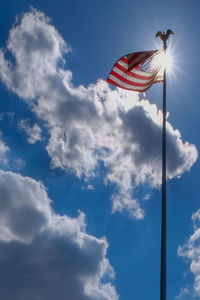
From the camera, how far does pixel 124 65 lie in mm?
30719

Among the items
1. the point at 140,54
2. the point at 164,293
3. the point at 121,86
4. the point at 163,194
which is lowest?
the point at 164,293

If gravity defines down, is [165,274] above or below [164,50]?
below

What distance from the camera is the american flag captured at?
3036 centimetres

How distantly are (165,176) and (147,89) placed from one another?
30.6ft

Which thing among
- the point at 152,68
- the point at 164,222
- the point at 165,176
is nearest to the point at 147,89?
the point at 152,68

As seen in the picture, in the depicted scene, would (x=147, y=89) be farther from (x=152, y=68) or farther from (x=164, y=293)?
(x=164, y=293)

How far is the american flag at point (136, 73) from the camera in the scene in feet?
99.6

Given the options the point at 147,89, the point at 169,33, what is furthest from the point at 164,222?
the point at 169,33

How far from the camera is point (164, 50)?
29938 millimetres

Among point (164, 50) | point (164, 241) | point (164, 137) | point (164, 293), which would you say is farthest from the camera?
point (164, 50)

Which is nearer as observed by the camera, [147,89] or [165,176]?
[165,176]

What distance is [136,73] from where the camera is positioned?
100ft

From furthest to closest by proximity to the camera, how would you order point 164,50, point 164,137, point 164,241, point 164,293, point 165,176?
point 164,50 → point 164,137 → point 165,176 → point 164,241 → point 164,293

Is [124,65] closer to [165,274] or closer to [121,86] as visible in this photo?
[121,86]
